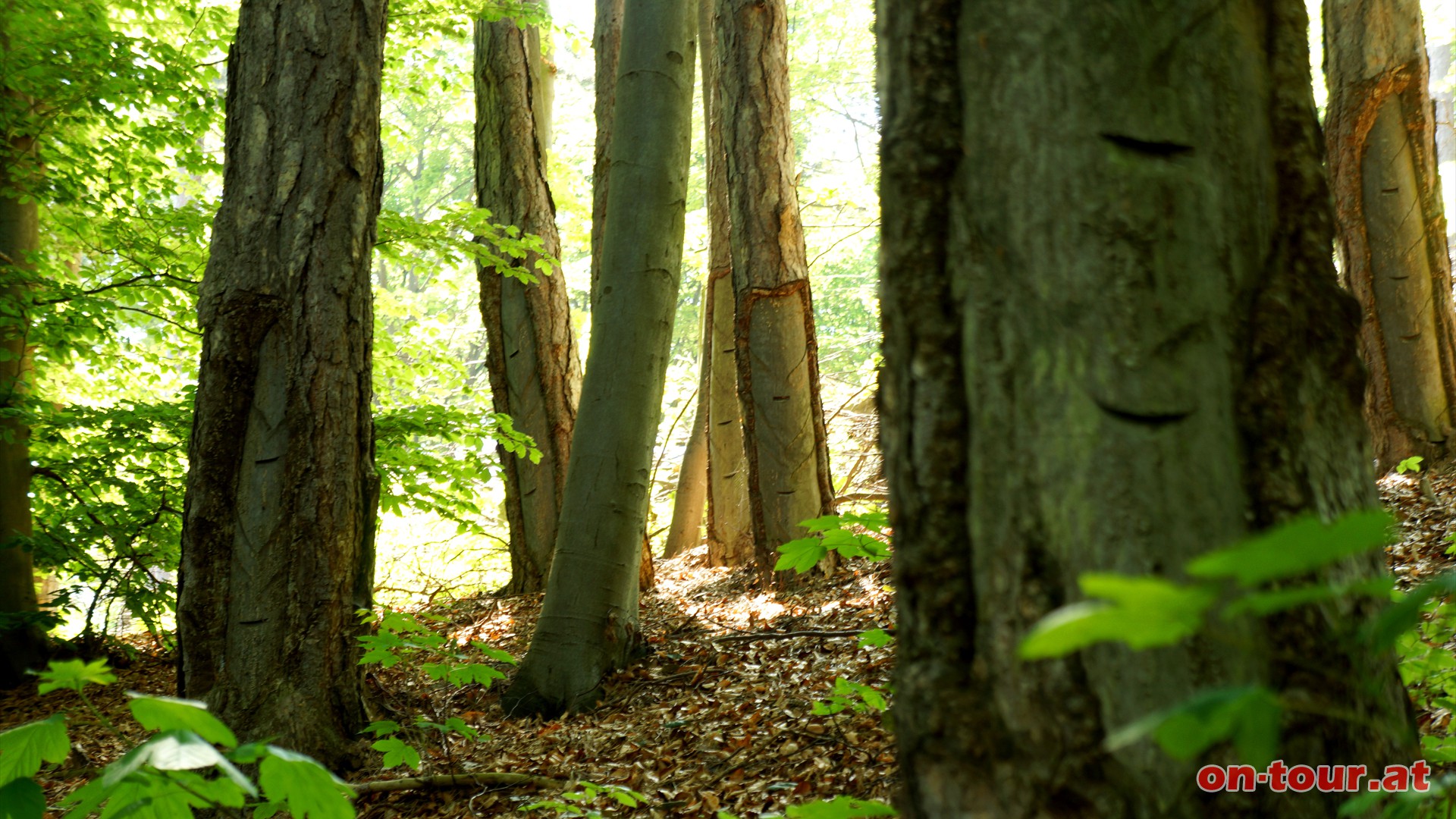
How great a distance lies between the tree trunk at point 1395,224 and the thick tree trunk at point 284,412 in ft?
20.6

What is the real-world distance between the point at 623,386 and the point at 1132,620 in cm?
437

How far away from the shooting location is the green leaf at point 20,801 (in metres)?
1.13

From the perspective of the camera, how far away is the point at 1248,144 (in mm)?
1103

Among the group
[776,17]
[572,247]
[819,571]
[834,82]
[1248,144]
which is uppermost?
[834,82]

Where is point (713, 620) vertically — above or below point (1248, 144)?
below

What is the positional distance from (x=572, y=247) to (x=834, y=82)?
293 inches

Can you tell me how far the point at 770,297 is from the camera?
279 inches

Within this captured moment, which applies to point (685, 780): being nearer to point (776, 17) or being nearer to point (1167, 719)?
point (1167, 719)

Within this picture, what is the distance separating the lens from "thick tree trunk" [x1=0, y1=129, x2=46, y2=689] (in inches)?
261

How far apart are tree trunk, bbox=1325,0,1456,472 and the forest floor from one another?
12.2 feet

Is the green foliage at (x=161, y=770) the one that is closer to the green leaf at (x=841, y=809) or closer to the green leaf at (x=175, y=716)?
the green leaf at (x=175, y=716)

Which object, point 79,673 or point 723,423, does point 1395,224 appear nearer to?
point 723,423

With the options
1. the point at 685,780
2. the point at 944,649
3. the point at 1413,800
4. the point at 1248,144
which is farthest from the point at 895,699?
the point at 685,780

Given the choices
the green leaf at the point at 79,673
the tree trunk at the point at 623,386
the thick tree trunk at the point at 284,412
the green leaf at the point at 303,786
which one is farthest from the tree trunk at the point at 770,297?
the green leaf at the point at 79,673
